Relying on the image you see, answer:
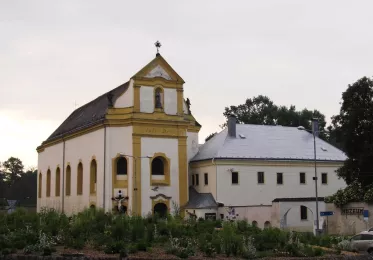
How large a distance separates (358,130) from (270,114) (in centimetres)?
4767

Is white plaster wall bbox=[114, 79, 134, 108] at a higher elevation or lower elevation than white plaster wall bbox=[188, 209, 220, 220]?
higher

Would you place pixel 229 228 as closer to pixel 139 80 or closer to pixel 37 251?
pixel 37 251

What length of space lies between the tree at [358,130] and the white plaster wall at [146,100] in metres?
16.9

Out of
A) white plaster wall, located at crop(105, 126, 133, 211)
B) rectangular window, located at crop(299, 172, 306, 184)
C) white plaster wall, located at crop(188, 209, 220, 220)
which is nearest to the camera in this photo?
white plaster wall, located at crop(105, 126, 133, 211)

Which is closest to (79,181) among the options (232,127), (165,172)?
(165,172)

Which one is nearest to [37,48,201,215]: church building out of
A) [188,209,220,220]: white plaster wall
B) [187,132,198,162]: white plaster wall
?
[188,209,220,220]: white plaster wall

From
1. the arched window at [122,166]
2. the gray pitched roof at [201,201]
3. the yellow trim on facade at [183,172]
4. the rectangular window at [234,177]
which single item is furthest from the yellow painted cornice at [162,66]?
the gray pitched roof at [201,201]

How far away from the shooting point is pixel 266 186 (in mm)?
54438

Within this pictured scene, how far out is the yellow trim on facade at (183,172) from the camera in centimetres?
5147

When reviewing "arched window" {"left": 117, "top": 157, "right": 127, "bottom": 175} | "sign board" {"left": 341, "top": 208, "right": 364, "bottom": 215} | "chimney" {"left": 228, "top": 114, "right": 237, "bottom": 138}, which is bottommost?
"sign board" {"left": 341, "top": 208, "right": 364, "bottom": 215}

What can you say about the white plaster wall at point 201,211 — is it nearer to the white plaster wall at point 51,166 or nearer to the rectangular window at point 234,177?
the rectangular window at point 234,177

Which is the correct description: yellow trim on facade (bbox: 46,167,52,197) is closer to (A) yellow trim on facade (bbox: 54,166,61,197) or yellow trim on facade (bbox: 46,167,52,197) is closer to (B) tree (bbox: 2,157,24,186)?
(A) yellow trim on facade (bbox: 54,166,61,197)

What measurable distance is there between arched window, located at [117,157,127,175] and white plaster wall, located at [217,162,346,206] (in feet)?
28.8

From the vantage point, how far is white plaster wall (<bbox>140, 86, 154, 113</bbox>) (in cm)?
5098
